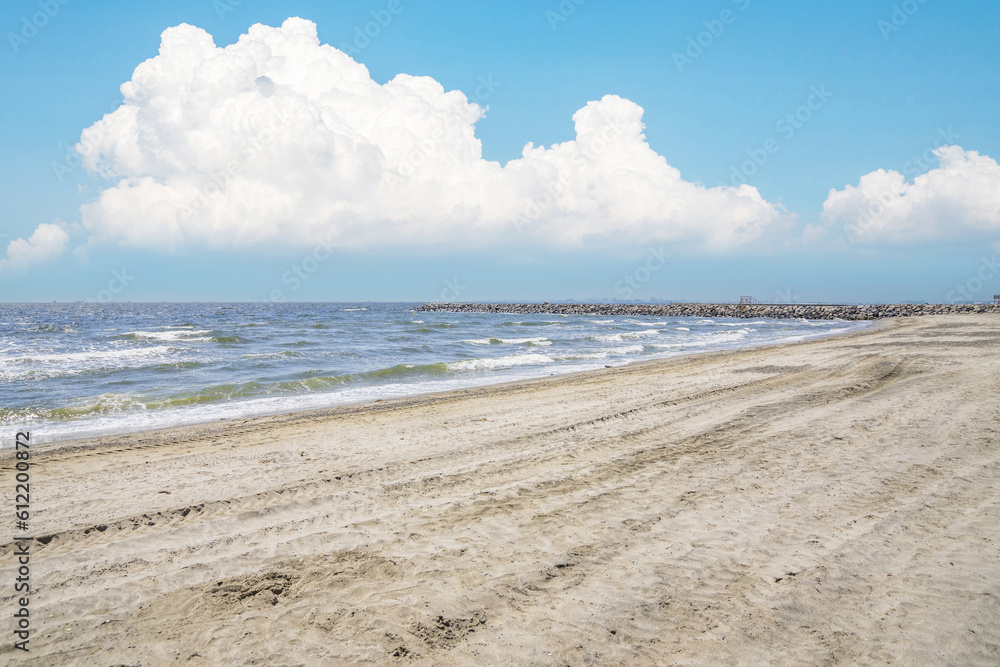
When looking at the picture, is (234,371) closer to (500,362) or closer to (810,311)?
(500,362)

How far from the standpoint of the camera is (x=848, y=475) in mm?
5602

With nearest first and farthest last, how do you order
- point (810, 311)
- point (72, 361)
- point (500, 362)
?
point (72, 361) < point (500, 362) < point (810, 311)

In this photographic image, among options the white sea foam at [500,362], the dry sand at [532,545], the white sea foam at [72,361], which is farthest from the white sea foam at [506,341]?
the dry sand at [532,545]

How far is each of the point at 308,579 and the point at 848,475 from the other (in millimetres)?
5512

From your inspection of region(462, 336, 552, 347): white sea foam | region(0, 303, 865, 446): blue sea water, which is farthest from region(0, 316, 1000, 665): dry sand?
region(462, 336, 552, 347): white sea foam

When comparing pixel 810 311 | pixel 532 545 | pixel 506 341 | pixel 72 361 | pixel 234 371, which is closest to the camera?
pixel 532 545

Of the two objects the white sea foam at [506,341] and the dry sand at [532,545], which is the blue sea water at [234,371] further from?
the dry sand at [532,545]

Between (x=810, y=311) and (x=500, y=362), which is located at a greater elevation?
(x=810, y=311)

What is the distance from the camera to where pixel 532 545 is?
414cm

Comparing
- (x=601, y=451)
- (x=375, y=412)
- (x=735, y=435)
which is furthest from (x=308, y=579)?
(x=375, y=412)

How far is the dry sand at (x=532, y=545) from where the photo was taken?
10.1 ft

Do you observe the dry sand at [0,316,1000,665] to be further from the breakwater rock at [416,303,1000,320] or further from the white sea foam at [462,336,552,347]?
the breakwater rock at [416,303,1000,320]

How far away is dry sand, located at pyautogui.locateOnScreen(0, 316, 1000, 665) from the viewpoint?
3.06 meters

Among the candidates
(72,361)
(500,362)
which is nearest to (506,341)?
(500,362)
